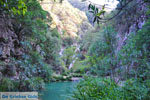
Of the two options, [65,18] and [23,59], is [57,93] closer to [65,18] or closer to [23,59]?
[23,59]

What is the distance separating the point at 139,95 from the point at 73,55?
32.6 metres

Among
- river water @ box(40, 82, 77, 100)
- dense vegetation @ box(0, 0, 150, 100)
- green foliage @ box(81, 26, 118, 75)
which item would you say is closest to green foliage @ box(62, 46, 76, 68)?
dense vegetation @ box(0, 0, 150, 100)

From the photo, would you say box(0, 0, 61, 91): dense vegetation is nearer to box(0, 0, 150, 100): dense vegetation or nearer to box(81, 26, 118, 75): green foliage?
box(0, 0, 150, 100): dense vegetation

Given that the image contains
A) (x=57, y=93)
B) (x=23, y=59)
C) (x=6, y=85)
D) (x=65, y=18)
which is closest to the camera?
(x=6, y=85)

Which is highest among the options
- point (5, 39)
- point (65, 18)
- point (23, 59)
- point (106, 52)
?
point (65, 18)

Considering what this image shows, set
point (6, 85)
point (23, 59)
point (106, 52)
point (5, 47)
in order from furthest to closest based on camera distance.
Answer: point (23, 59)
point (5, 47)
point (6, 85)
point (106, 52)

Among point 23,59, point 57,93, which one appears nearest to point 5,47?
point 23,59

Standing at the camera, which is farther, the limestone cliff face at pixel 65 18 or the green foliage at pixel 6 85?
the limestone cliff face at pixel 65 18

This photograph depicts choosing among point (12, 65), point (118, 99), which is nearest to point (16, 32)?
point (12, 65)

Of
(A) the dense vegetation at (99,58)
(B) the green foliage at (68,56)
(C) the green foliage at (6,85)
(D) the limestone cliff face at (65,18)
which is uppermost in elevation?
(D) the limestone cliff face at (65,18)

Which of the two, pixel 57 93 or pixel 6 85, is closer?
pixel 6 85

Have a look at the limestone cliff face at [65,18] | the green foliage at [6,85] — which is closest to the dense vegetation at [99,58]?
the green foliage at [6,85]

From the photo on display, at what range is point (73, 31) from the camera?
161 ft

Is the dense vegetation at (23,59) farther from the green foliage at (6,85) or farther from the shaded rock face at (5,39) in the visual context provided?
the shaded rock face at (5,39)
